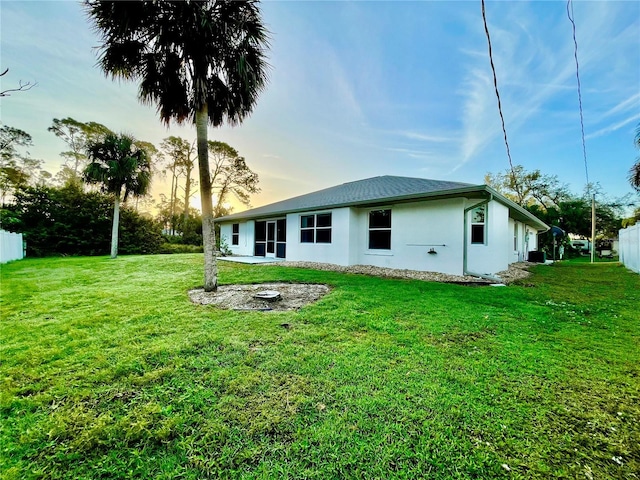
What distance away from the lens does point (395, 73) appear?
31.3ft

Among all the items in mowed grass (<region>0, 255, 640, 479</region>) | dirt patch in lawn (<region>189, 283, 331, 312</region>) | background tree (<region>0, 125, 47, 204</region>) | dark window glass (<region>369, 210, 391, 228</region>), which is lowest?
mowed grass (<region>0, 255, 640, 479</region>)

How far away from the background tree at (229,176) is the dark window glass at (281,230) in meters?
16.1

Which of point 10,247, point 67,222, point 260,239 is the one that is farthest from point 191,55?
point 67,222

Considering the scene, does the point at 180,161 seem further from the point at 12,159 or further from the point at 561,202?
the point at 561,202

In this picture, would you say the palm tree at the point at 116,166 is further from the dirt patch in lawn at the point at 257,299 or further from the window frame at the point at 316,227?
the dirt patch in lawn at the point at 257,299

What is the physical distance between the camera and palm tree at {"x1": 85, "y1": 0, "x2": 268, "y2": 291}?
5.38 meters

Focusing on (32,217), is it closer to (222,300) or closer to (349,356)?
(222,300)

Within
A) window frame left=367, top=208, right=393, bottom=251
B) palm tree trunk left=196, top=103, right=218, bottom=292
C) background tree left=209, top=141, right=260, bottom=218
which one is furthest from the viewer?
background tree left=209, top=141, right=260, bottom=218

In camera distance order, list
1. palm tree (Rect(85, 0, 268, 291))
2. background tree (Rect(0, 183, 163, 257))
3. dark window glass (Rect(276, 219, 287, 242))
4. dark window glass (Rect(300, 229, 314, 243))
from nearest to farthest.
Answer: palm tree (Rect(85, 0, 268, 291)) → dark window glass (Rect(300, 229, 314, 243)) → dark window glass (Rect(276, 219, 287, 242)) → background tree (Rect(0, 183, 163, 257))

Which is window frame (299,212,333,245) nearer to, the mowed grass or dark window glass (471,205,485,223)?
dark window glass (471,205,485,223)

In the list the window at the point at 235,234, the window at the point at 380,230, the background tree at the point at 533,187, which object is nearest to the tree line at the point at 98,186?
the window at the point at 235,234

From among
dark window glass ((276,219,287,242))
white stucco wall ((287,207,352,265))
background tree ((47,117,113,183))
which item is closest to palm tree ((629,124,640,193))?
white stucco wall ((287,207,352,265))

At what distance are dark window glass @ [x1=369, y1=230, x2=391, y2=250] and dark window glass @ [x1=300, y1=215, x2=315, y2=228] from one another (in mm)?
3105

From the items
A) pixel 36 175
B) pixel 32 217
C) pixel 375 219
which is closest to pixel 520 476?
pixel 375 219
